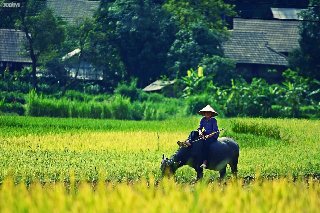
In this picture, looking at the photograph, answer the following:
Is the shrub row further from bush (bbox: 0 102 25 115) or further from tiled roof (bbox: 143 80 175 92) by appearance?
tiled roof (bbox: 143 80 175 92)

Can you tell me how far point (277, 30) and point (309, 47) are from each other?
5.85 metres

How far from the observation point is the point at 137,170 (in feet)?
44.1

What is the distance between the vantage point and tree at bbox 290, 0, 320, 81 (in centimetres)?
3591

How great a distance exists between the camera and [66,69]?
124 ft

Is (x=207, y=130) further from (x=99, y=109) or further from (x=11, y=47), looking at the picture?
(x=11, y=47)

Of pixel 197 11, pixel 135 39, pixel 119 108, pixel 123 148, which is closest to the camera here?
pixel 123 148

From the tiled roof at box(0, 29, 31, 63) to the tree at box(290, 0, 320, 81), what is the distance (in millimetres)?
11364

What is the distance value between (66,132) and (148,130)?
2416mm

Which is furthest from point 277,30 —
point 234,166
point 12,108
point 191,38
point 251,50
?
point 234,166

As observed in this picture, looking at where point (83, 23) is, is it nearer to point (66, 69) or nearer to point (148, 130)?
point (66, 69)

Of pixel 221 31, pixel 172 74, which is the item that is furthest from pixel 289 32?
pixel 172 74

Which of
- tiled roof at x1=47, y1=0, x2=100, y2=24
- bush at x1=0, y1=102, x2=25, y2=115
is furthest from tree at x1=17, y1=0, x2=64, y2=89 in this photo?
tiled roof at x1=47, y1=0, x2=100, y2=24

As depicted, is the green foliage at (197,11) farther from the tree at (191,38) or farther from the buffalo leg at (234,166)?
the buffalo leg at (234,166)

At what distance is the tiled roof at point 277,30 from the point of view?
40875mm
